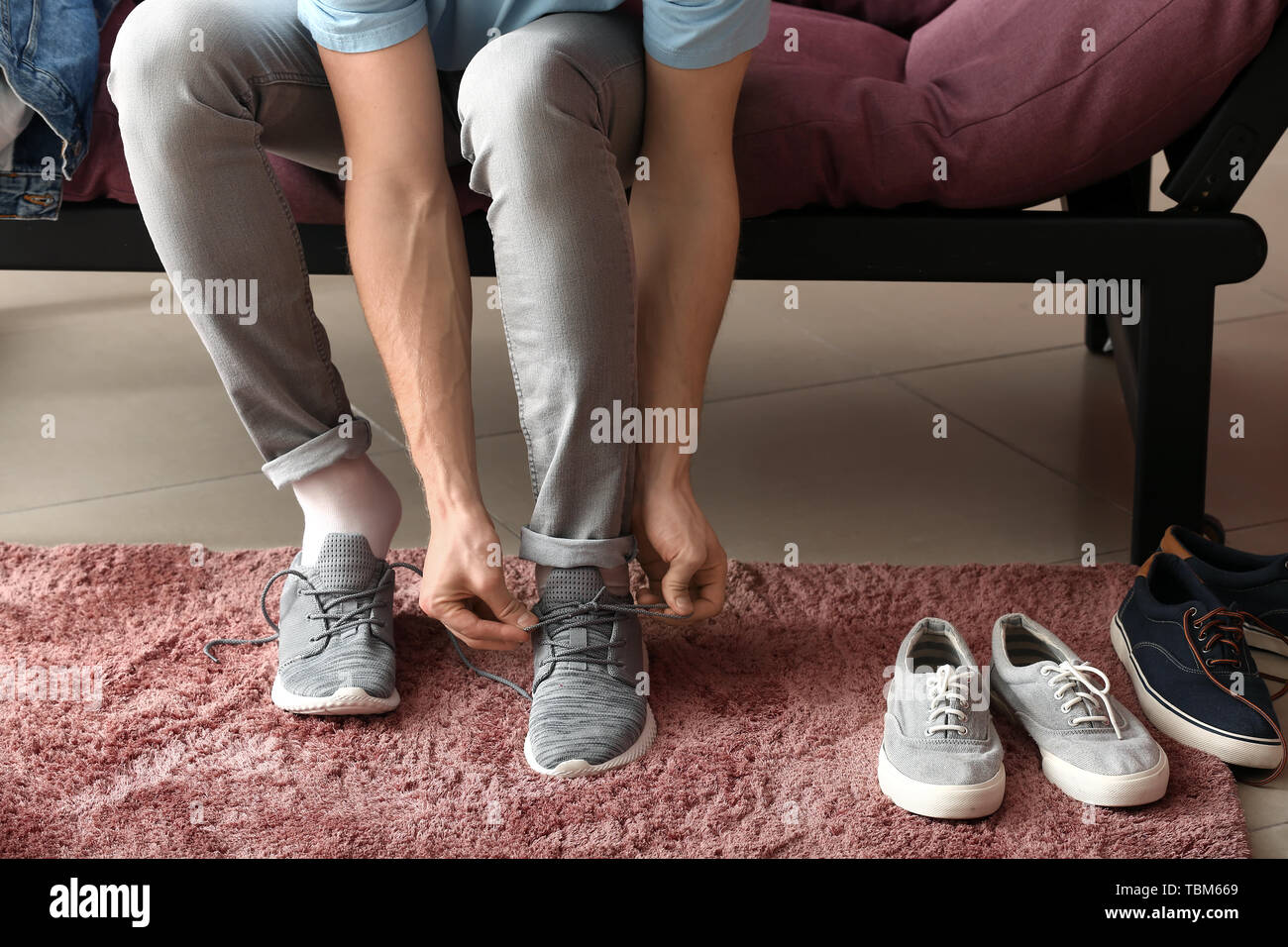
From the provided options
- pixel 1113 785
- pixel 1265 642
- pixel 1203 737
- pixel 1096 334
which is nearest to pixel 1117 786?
pixel 1113 785

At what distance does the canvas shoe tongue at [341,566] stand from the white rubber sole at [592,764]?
0.73ft

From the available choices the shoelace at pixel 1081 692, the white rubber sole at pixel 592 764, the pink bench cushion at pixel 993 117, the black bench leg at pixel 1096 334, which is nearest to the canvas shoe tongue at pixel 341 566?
the white rubber sole at pixel 592 764

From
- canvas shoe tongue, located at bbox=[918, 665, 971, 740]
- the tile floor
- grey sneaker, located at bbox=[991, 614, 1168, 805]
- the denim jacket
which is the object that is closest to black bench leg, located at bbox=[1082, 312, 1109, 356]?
the tile floor

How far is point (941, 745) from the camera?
3.29 ft

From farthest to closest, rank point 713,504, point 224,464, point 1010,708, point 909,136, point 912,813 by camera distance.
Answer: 1. point 224,464
2. point 713,504
3. point 909,136
4. point 1010,708
5. point 912,813

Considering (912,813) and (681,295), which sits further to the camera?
(681,295)

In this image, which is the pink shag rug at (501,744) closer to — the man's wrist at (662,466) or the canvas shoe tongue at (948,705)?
the canvas shoe tongue at (948,705)

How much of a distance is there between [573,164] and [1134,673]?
646mm

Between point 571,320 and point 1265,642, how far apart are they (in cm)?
70

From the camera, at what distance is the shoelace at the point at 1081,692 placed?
1.02m

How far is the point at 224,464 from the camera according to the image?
1.67 m

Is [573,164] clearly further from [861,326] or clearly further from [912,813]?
[861,326]

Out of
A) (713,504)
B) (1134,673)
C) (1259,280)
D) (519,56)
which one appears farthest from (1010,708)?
(1259,280)

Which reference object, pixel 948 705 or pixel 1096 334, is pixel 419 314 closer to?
pixel 948 705
